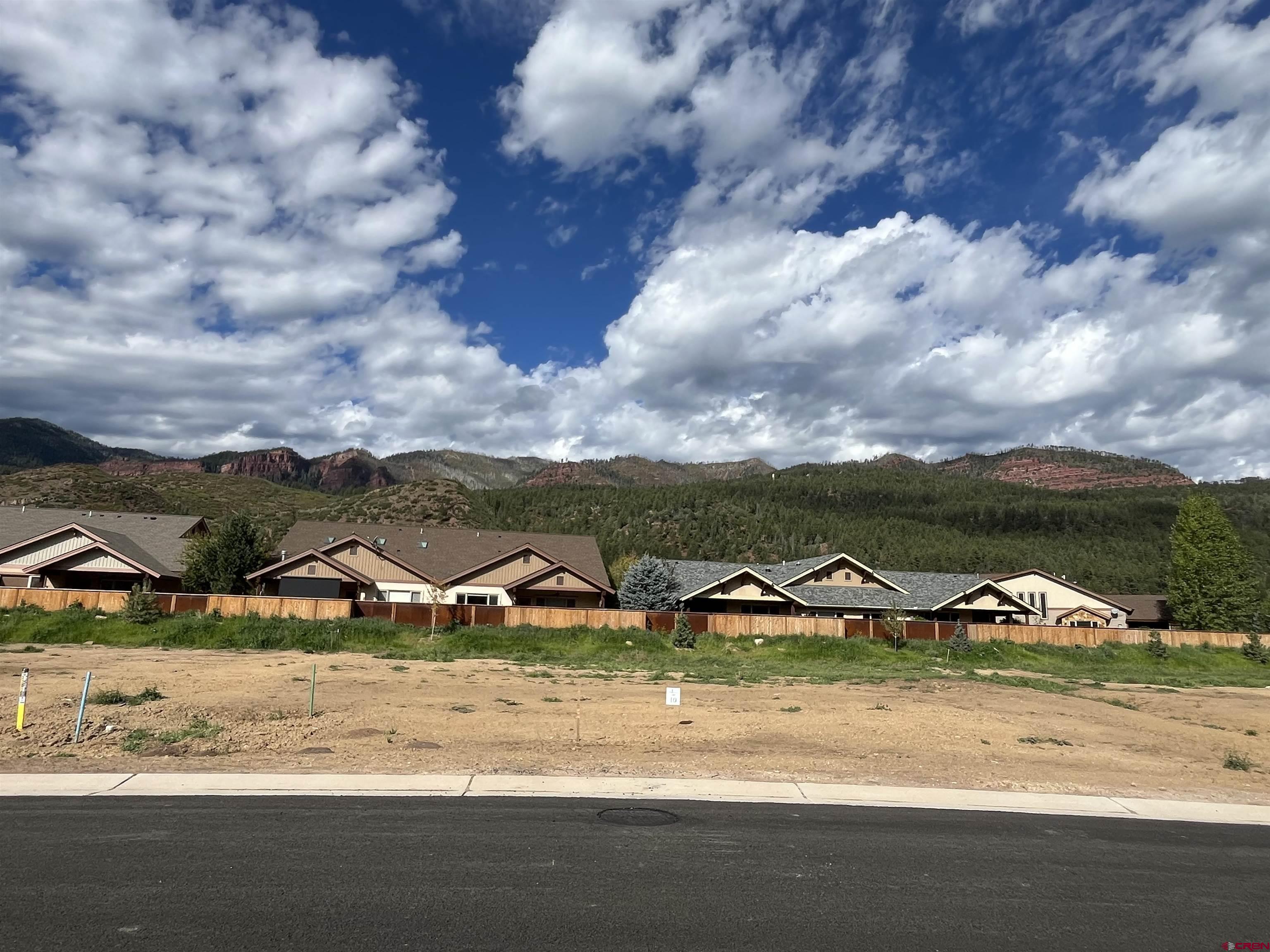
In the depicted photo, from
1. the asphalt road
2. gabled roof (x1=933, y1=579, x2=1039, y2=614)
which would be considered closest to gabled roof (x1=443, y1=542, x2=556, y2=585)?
gabled roof (x1=933, y1=579, x2=1039, y2=614)

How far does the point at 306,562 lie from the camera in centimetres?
4856

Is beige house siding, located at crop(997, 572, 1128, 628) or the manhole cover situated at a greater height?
beige house siding, located at crop(997, 572, 1128, 628)

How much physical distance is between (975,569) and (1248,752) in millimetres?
102506

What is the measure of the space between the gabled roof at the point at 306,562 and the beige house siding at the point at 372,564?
0.62 metres

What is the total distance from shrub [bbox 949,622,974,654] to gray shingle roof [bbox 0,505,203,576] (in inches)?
1815

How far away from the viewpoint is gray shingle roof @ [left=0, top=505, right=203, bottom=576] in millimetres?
48562

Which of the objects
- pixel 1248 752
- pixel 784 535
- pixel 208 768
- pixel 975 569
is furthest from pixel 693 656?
pixel 784 535

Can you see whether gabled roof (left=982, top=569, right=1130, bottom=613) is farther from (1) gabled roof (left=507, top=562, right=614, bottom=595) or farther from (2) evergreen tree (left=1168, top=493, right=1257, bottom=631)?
(1) gabled roof (left=507, top=562, right=614, bottom=595)

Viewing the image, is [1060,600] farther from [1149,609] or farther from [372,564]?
[372,564]

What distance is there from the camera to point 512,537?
5931cm

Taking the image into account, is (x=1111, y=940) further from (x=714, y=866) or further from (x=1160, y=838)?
(x=1160, y=838)

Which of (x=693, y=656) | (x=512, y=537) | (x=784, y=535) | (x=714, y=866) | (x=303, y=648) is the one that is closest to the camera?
(x=714, y=866)

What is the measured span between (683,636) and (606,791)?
1160 inches

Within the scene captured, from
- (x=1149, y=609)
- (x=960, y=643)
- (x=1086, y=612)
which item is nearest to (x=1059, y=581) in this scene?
(x=1086, y=612)
